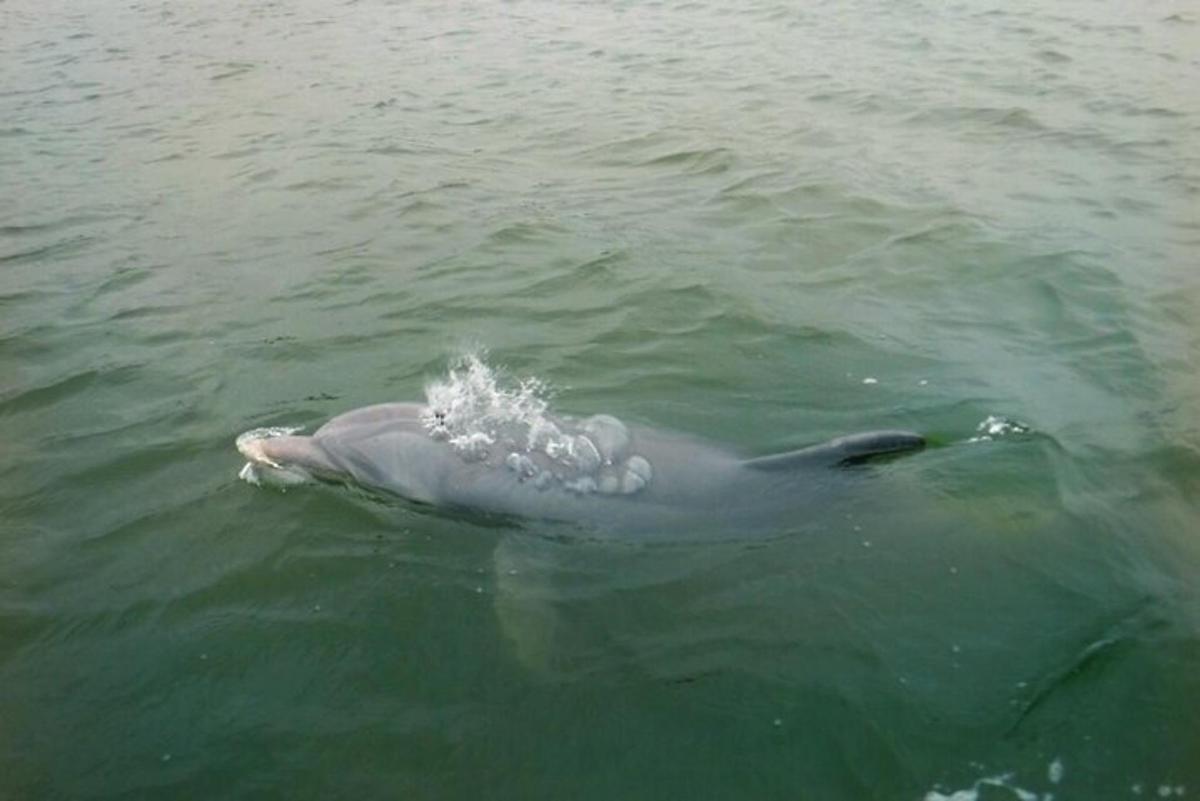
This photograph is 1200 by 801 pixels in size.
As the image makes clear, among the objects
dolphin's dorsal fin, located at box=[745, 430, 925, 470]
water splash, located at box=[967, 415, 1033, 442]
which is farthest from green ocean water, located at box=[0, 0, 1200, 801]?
dolphin's dorsal fin, located at box=[745, 430, 925, 470]

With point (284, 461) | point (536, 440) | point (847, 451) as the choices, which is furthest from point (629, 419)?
point (284, 461)

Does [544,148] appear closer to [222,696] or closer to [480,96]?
[480,96]

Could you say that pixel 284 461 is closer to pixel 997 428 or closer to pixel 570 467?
pixel 570 467

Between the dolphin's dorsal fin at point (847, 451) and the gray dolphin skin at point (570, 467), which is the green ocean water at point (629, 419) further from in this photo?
the dolphin's dorsal fin at point (847, 451)

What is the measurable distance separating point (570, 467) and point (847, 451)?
156 centimetres

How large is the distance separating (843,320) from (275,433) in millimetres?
4443

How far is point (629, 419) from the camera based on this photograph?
7.28 m

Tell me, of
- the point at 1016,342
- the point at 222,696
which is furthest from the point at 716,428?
Answer: the point at 222,696

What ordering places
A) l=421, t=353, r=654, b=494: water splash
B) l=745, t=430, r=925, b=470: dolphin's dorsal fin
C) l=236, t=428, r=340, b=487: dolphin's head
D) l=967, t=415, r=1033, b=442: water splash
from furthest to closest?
l=967, t=415, r=1033, b=442: water splash → l=236, t=428, r=340, b=487: dolphin's head → l=421, t=353, r=654, b=494: water splash → l=745, t=430, r=925, b=470: dolphin's dorsal fin

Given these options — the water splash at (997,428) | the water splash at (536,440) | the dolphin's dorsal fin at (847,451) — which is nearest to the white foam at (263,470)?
the water splash at (536,440)

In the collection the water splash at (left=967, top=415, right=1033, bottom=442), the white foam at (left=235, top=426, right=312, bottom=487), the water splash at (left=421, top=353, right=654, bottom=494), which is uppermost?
the water splash at (left=421, top=353, right=654, bottom=494)

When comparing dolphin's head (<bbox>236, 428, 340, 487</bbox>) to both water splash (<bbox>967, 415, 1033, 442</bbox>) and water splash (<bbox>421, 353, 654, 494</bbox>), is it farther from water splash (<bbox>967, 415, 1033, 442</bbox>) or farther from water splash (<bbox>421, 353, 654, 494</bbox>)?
water splash (<bbox>967, 415, 1033, 442</bbox>)

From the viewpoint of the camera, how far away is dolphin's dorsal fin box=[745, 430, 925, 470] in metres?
5.89

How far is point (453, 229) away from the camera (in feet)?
36.8
